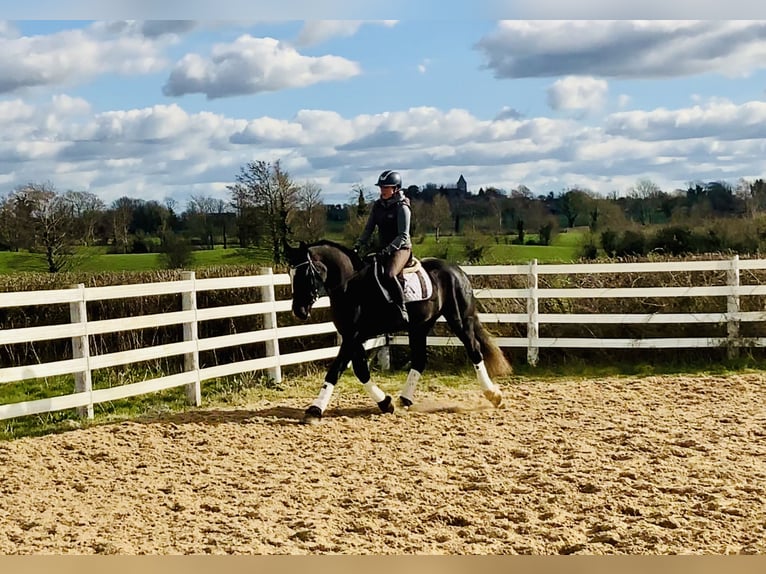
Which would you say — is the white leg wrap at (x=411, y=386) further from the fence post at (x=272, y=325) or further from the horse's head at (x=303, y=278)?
the fence post at (x=272, y=325)

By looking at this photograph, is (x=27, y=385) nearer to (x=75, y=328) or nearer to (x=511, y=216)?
(x=75, y=328)

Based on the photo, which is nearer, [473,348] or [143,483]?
[143,483]

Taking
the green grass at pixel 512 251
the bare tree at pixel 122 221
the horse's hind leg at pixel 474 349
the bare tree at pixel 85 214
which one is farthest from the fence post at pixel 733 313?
the bare tree at pixel 85 214

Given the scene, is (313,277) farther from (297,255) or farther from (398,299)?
(398,299)

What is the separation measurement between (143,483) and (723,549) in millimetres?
3467

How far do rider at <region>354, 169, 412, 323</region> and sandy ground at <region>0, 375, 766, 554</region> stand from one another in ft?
3.82

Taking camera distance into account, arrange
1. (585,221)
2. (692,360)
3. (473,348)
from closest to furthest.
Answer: (473,348)
(692,360)
(585,221)

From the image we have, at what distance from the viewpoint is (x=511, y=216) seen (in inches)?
452

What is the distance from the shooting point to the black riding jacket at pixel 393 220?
691 cm

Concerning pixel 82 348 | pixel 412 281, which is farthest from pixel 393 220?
pixel 82 348

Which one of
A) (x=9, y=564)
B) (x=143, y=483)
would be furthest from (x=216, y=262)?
(x=9, y=564)

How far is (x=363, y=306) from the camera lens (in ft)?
23.5

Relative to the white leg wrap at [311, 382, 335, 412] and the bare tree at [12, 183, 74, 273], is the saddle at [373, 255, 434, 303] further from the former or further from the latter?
the bare tree at [12, 183, 74, 273]

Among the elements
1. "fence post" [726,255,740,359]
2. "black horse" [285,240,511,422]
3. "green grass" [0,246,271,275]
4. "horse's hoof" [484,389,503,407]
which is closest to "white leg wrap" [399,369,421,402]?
"black horse" [285,240,511,422]
